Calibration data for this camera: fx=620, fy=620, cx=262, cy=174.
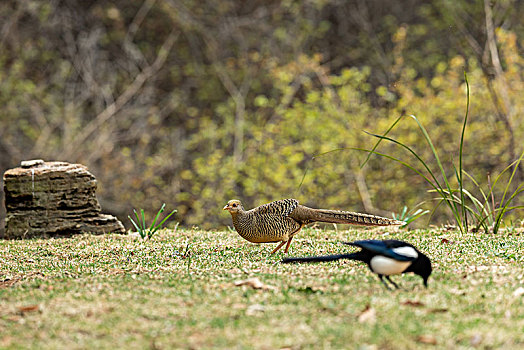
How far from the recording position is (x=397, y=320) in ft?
9.32

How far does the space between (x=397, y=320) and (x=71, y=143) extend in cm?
937

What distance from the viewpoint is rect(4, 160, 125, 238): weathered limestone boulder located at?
627cm

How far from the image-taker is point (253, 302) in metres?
3.24

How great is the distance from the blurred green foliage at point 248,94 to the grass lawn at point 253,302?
537cm

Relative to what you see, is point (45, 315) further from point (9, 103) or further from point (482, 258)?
point (9, 103)

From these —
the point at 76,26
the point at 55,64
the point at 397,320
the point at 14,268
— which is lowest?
the point at 14,268

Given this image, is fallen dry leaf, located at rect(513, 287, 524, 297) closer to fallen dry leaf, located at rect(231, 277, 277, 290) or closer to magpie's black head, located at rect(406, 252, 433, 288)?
magpie's black head, located at rect(406, 252, 433, 288)

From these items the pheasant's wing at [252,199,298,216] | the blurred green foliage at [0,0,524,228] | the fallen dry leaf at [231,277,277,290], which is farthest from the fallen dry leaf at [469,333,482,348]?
the blurred green foliage at [0,0,524,228]

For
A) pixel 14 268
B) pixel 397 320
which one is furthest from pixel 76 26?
pixel 397 320

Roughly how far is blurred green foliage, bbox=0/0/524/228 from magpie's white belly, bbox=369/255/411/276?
6.37 metres

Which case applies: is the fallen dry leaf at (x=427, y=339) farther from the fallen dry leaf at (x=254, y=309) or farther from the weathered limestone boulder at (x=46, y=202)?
the weathered limestone boulder at (x=46, y=202)

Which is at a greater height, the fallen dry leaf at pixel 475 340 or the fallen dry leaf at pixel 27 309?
the fallen dry leaf at pixel 475 340

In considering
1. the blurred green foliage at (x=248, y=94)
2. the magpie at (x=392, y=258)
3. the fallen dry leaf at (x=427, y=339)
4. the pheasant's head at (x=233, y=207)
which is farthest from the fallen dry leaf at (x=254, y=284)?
the blurred green foliage at (x=248, y=94)

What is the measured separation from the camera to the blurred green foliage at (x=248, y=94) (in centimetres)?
1023
